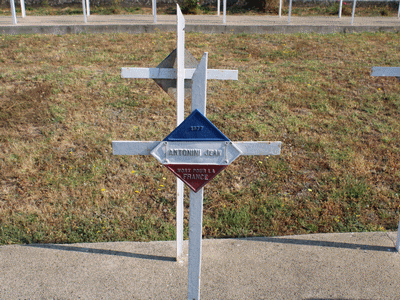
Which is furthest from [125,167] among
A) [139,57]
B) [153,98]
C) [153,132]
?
[139,57]

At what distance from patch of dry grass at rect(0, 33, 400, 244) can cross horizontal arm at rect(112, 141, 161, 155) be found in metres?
1.59

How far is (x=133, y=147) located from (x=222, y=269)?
145 centimetres

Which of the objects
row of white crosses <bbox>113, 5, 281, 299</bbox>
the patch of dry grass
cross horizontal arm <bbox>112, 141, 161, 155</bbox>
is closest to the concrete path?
the patch of dry grass

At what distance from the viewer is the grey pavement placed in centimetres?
312

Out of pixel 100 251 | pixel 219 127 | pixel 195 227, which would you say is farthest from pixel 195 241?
pixel 219 127

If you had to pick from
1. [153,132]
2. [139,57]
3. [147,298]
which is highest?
[139,57]

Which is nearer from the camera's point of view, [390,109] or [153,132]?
[153,132]

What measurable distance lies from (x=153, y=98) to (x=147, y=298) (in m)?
3.98

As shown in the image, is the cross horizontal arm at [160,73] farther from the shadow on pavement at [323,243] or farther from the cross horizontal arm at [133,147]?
the shadow on pavement at [323,243]

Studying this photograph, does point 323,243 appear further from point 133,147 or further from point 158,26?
point 158,26

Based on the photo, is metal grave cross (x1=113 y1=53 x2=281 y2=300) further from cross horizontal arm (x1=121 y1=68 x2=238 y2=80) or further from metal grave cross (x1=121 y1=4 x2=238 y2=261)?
cross horizontal arm (x1=121 y1=68 x2=238 y2=80)

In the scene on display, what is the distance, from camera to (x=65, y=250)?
3605mm

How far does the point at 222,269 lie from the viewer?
3.38 m

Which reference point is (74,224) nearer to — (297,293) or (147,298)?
(147,298)
